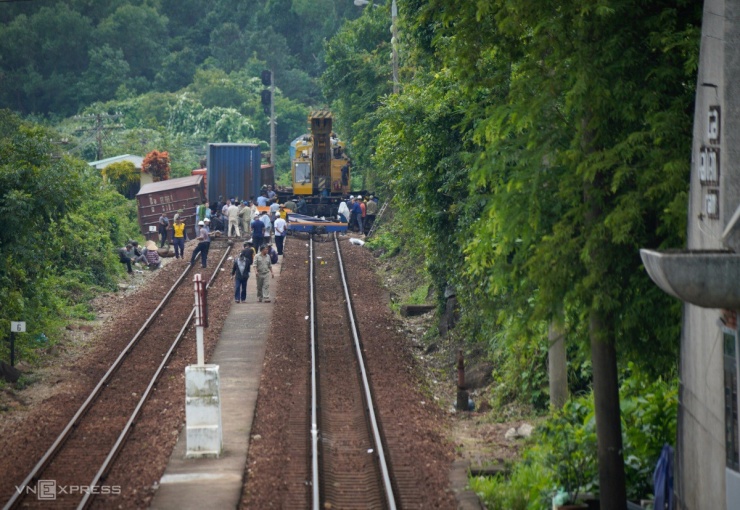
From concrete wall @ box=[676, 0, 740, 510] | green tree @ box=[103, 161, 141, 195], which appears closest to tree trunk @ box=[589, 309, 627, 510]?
concrete wall @ box=[676, 0, 740, 510]

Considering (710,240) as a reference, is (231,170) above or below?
above

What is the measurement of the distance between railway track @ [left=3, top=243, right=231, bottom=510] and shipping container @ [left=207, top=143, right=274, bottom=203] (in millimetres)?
22834

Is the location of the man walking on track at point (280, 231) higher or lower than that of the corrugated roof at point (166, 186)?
lower

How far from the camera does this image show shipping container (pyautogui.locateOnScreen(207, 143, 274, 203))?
156 ft

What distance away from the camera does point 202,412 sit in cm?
1418

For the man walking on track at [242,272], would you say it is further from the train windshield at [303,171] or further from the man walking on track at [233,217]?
the train windshield at [303,171]

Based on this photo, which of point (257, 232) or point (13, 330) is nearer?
point (13, 330)

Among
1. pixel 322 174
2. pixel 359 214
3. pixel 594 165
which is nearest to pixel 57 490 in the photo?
pixel 594 165

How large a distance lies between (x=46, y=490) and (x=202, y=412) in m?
2.34

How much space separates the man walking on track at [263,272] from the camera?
25.7m

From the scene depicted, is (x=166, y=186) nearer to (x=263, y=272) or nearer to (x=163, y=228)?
(x=163, y=228)

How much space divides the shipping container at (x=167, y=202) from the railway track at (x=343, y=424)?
58.4 feet

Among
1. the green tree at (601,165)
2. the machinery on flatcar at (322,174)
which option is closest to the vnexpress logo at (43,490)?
the green tree at (601,165)

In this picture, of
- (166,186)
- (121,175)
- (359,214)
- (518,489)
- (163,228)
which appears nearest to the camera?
(518,489)
